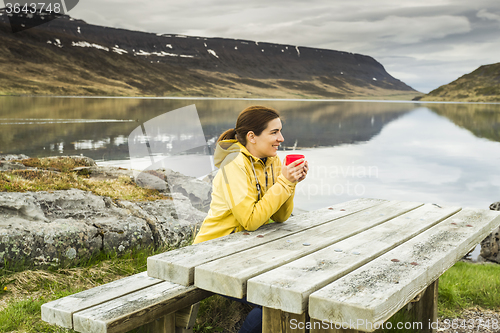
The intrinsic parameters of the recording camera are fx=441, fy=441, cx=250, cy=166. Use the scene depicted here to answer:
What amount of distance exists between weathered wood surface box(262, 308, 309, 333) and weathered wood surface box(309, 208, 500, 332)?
0.29 metres

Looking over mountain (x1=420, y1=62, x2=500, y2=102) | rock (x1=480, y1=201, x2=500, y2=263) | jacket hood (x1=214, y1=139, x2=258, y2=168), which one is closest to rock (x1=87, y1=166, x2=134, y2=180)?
jacket hood (x1=214, y1=139, x2=258, y2=168)

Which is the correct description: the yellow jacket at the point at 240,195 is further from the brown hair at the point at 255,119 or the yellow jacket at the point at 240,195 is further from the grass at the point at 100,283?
the grass at the point at 100,283

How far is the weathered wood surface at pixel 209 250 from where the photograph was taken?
77.9 inches

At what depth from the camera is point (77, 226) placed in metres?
3.61

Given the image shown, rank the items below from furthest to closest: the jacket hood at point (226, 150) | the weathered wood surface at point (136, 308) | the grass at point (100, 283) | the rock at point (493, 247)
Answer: the rock at point (493, 247)
the grass at point (100, 283)
the jacket hood at point (226, 150)
the weathered wood surface at point (136, 308)

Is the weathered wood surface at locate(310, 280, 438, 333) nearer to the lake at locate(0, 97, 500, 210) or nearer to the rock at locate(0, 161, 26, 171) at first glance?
the lake at locate(0, 97, 500, 210)

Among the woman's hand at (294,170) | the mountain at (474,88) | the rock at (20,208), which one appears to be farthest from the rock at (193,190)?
the mountain at (474,88)

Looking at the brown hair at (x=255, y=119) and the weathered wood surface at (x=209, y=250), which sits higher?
the brown hair at (x=255, y=119)

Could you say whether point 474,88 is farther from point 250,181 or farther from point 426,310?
point 250,181

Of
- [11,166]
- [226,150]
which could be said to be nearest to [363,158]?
[11,166]

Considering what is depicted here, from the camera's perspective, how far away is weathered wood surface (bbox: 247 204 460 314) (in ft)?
5.38

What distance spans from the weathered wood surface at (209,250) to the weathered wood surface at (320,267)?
329 millimetres

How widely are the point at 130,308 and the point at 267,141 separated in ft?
4.28

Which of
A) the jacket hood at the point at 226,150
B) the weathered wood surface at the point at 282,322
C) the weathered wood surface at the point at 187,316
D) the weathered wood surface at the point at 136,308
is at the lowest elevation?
the weathered wood surface at the point at 187,316
